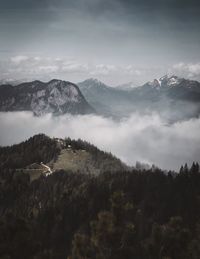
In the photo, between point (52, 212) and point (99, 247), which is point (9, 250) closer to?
point (99, 247)

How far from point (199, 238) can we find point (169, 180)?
14380 cm

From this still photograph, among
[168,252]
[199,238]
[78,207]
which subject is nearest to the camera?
[168,252]

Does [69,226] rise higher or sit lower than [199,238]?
lower

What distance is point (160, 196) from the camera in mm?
163250

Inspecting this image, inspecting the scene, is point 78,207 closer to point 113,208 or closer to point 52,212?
point 52,212

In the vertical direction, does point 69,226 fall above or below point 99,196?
below

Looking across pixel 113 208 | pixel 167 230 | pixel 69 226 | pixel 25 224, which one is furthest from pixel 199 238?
pixel 69 226

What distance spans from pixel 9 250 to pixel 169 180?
151832 millimetres

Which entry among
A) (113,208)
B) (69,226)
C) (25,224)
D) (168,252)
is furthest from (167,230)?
(69,226)

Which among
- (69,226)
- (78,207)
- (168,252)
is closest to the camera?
(168,252)

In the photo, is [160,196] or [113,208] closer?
[113,208]

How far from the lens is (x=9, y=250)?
33.8m

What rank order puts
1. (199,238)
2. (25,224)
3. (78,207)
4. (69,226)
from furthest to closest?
(78,207)
(69,226)
(199,238)
(25,224)

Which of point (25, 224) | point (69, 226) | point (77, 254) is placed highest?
point (25, 224)
